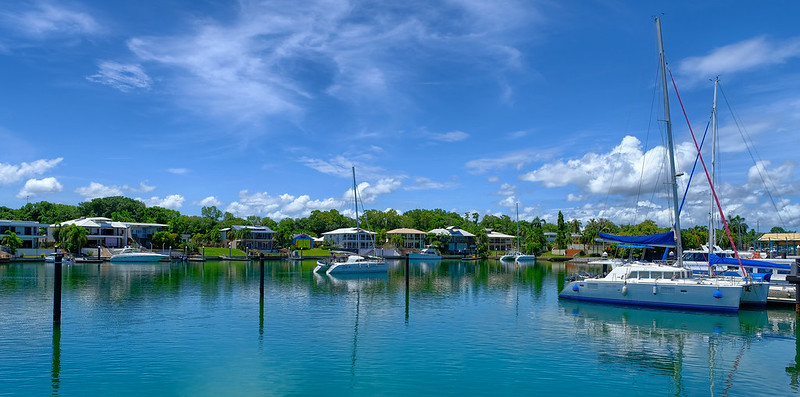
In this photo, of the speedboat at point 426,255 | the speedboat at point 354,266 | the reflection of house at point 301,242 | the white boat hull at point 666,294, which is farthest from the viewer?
the reflection of house at point 301,242

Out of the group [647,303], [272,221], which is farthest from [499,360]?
[272,221]

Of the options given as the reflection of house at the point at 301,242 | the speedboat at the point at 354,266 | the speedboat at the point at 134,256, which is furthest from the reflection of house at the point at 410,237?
the speedboat at the point at 354,266

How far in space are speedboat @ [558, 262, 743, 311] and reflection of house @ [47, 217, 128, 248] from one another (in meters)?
104

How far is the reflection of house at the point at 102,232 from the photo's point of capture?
366ft

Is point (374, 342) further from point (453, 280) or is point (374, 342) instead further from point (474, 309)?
point (453, 280)

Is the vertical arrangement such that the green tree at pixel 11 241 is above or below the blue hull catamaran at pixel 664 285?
above

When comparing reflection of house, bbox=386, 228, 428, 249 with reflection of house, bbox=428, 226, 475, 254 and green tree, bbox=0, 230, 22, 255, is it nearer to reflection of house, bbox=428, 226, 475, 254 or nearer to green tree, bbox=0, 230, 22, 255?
reflection of house, bbox=428, 226, 475, 254

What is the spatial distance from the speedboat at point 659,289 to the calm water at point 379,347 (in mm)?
864

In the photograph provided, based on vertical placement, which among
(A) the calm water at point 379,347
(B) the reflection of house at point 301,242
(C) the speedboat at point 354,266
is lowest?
(A) the calm water at point 379,347

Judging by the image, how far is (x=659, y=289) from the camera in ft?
128

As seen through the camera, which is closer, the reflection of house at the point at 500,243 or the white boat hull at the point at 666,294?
the white boat hull at the point at 666,294

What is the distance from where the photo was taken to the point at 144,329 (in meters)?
31.5

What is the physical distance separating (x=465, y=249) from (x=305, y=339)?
12231cm

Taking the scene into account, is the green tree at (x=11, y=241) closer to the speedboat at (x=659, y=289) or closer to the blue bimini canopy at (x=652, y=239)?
the speedboat at (x=659, y=289)
